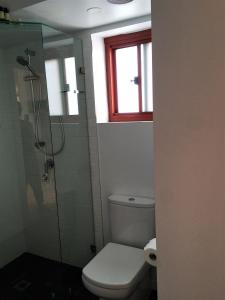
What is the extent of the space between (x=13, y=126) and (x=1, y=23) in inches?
35.3

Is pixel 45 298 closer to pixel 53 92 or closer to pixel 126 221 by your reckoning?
pixel 126 221

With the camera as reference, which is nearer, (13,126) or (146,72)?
(146,72)

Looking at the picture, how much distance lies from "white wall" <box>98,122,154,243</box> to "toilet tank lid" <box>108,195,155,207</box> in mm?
57

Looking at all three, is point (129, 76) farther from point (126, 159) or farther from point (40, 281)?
point (40, 281)

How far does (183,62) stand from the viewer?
2.84 feet

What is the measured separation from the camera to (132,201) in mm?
1889

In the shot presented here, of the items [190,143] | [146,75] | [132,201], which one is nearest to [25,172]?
[132,201]

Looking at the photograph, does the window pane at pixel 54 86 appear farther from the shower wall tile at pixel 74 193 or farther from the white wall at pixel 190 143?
the white wall at pixel 190 143

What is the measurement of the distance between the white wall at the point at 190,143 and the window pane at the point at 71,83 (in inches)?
48.8

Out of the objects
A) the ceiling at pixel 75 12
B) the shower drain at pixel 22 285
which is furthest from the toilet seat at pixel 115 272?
the ceiling at pixel 75 12

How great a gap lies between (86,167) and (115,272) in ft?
2.97

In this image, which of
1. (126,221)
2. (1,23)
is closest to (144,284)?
(126,221)

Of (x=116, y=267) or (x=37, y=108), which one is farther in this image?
(x=37, y=108)

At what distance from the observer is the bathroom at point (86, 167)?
3.40ft
